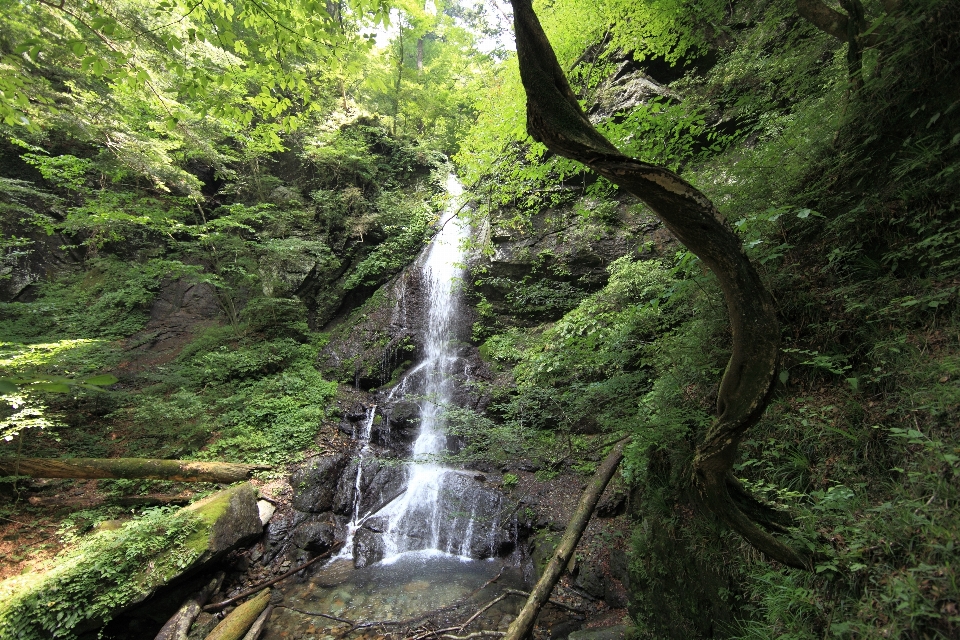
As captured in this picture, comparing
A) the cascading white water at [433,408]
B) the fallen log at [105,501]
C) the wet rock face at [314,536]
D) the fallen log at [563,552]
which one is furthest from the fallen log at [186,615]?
the fallen log at [563,552]

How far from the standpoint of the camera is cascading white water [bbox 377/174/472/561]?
7.03 m

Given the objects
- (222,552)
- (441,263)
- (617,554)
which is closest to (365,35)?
(617,554)

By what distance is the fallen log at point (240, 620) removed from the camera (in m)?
4.79

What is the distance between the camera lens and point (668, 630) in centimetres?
312

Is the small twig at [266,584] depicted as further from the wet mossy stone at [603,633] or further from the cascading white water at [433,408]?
the wet mossy stone at [603,633]

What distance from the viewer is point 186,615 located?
501 centimetres

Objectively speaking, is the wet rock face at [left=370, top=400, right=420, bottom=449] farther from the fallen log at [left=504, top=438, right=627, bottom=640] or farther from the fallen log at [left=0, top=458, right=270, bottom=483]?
the fallen log at [left=504, top=438, right=627, bottom=640]

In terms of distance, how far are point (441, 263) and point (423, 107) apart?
7282mm

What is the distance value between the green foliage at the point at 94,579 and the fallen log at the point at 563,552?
4688 mm

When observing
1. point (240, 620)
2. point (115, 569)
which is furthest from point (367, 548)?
point (115, 569)

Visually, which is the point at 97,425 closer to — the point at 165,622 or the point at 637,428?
the point at 165,622

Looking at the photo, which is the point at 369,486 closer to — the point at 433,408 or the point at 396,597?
the point at 433,408

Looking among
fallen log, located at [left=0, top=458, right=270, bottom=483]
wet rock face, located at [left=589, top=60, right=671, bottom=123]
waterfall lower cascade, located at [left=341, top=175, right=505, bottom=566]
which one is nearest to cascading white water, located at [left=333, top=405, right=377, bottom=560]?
waterfall lower cascade, located at [left=341, top=175, right=505, bottom=566]

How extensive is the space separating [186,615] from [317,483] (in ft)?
9.27
